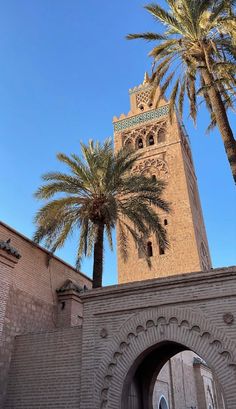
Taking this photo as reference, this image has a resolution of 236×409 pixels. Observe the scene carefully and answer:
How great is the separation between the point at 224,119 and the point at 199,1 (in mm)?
3386

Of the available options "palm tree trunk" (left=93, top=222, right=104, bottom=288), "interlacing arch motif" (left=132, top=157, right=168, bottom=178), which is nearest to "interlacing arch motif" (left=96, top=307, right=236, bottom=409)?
"palm tree trunk" (left=93, top=222, right=104, bottom=288)

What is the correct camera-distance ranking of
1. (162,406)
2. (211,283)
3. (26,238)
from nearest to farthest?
1. (211,283)
2. (26,238)
3. (162,406)

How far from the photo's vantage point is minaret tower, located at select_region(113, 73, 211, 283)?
2269cm

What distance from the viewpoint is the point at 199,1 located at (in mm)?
10586

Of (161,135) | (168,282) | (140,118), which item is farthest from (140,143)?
(168,282)

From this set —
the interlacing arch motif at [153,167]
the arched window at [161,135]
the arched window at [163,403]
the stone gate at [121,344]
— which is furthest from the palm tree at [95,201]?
the arched window at [161,135]

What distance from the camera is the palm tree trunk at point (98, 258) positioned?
11.5m

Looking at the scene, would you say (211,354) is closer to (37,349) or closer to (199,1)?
(37,349)

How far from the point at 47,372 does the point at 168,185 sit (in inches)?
680

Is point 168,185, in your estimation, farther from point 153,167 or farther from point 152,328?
point 152,328

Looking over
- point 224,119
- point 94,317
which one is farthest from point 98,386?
point 224,119

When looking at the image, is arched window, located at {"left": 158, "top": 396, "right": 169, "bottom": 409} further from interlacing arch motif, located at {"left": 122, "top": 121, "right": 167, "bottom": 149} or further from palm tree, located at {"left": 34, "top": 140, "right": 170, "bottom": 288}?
interlacing arch motif, located at {"left": 122, "top": 121, "right": 167, "bottom": 149}

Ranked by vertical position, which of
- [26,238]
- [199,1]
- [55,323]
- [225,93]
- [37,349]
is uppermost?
[199,1]

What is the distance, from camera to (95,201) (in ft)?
39.9
